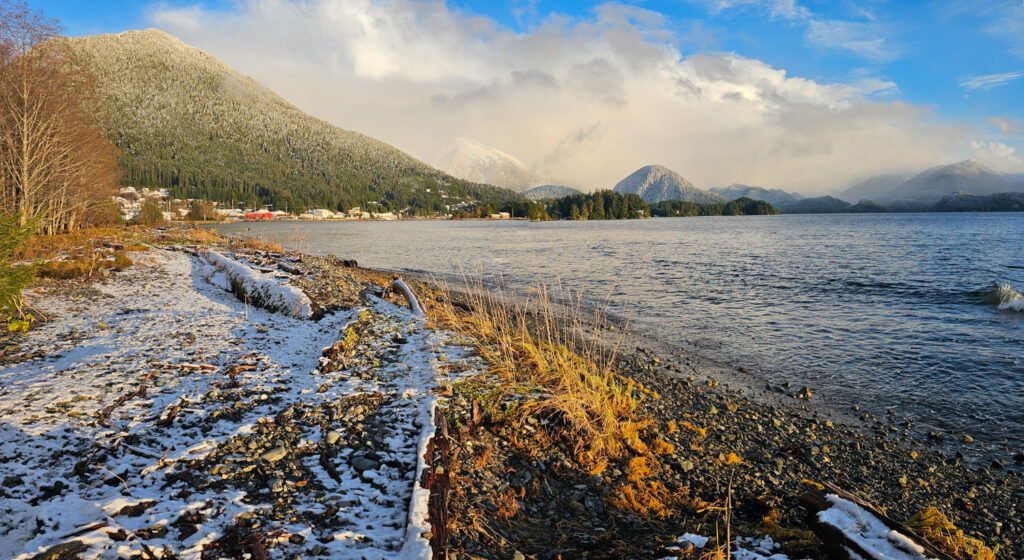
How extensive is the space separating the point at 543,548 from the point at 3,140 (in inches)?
1092

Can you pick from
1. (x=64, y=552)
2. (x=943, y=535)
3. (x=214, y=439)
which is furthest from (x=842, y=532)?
(x=214, y=439)

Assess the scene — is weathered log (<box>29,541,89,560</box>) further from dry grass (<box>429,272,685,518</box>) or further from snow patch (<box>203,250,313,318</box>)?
snow patch (<box>203,250,313,318</box>)

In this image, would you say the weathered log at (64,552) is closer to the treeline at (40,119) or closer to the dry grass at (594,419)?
the dry grass at (594,419)

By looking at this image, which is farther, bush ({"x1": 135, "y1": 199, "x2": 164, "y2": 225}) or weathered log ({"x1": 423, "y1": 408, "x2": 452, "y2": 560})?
bush ({"x1": 135, "y1": 199, "x2": 164, "y2": 225})

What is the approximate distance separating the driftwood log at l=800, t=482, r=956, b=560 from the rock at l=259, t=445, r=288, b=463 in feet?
14.7

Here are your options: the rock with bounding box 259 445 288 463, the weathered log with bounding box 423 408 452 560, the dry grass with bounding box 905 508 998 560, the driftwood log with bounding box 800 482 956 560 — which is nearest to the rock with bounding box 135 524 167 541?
the rock with bounding box 259 445 288 463

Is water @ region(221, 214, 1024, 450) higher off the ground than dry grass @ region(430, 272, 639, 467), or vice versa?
dry grass @ region(430, 272, 639, 467)

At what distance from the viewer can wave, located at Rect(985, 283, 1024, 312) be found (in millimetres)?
15188

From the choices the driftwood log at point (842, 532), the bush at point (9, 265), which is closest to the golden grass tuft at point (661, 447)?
the driftwood log at point (842, 532)

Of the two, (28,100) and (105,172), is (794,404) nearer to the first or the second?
(28,100)

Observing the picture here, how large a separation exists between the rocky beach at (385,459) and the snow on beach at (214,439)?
22 mm

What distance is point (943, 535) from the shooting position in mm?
3170

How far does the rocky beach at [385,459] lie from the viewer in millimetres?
3162

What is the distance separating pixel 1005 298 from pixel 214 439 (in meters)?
23.6
